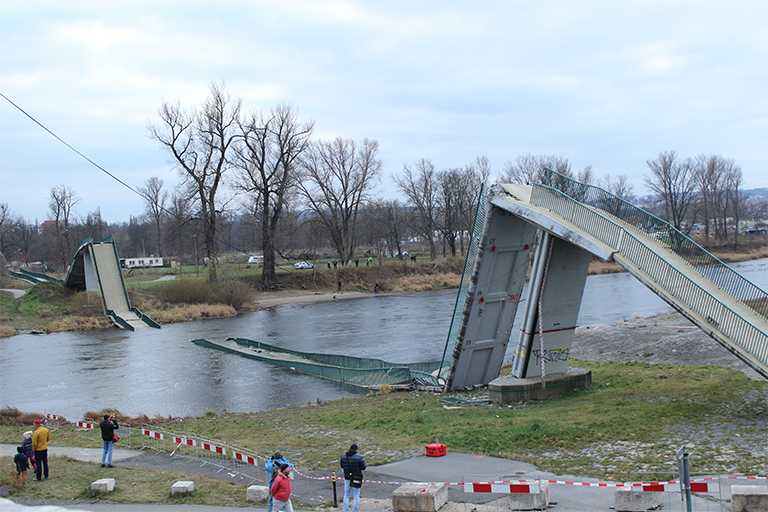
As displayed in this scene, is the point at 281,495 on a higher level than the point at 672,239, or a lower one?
lower

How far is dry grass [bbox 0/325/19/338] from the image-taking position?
1748 inches

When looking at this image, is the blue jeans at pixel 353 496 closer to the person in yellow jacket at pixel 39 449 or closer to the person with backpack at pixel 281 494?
the person with backpack at pixel 281 494

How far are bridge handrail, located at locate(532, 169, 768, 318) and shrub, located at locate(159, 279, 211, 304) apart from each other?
4865 centimetres

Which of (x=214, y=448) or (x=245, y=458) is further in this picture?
(x=214, y=448)

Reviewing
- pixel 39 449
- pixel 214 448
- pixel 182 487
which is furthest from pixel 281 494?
pixel 39 449

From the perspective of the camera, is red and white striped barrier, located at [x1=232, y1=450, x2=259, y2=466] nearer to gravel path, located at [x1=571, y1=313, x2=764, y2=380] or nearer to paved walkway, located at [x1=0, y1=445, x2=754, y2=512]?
paved walkway, located at [x1=0, y1=445, x2=754, y2=512]

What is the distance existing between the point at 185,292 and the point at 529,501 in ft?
182

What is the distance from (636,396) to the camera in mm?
15828

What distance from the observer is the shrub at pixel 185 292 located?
59.2 m

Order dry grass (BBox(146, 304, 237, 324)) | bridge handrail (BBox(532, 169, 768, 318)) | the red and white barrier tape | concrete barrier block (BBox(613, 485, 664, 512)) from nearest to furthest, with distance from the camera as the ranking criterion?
1. concrete barrier block (BBox(613, 485, 664, 512))
2. the red and white barrier tape
3. bridge handrail (BBox(532, 169, 768, 318))
4. dry grass (BBox(146, 304, 237, 324))

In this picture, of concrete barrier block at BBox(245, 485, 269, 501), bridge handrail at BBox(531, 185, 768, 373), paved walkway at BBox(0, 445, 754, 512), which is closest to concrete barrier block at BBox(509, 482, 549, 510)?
paved walkway at BBox(0, 445, 754, 512)

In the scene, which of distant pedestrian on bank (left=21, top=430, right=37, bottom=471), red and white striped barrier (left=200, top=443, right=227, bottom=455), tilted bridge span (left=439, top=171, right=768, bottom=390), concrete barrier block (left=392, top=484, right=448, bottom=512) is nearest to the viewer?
concrete barrier block (left=392, top=484, right=448, bottom=512)

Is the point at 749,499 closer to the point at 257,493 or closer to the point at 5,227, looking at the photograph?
the point at 257,493

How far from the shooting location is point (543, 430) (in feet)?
42.7
